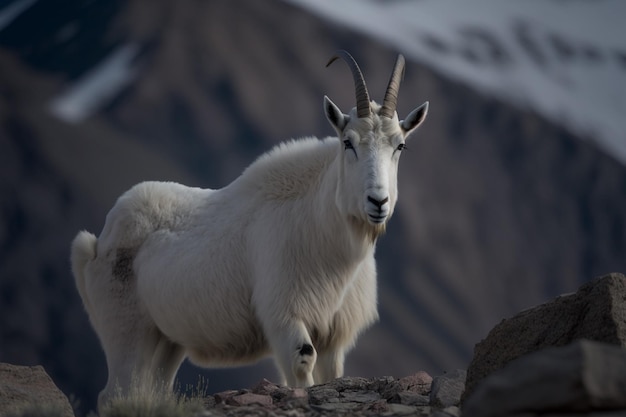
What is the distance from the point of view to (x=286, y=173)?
8570 mm

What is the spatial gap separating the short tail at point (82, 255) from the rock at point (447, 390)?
4.25 m

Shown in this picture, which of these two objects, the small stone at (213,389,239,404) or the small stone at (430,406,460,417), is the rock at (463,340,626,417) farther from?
the small stone at (213,389,239,404)

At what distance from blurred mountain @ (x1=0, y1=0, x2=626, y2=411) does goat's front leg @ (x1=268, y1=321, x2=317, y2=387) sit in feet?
240

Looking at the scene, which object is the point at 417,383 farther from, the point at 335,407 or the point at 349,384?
the point at 335,407

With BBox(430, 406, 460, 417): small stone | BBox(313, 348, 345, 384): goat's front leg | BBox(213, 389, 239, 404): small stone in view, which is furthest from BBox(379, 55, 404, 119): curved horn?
BBox(430, 406, 460, 417): small stone

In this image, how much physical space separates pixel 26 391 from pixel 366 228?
276 centimetres

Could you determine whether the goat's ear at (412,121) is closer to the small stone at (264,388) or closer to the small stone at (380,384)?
the small stone at (380,384)

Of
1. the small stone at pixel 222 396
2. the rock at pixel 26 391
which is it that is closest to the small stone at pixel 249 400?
the small stone at pixel 222 396

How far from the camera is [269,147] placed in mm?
101688

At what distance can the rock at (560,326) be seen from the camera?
540cm

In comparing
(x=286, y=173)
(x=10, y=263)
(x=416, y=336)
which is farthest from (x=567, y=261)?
(x=286, y=173)

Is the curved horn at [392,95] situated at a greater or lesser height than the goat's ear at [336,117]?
greater

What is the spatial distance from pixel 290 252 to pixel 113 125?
9411 cm

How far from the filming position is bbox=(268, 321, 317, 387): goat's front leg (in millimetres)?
7434
